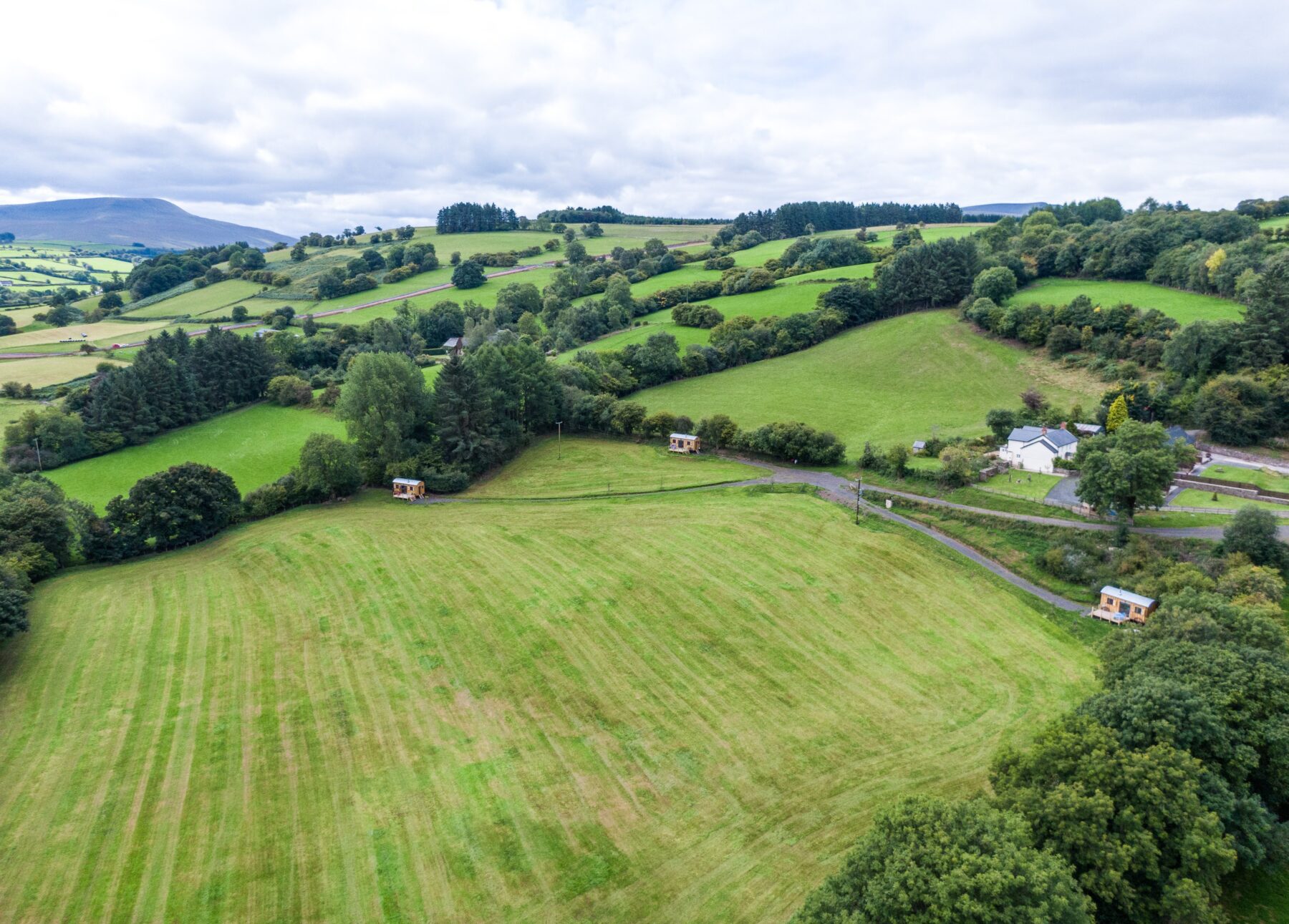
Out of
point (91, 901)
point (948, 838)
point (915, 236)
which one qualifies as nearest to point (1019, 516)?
point (948, 838)

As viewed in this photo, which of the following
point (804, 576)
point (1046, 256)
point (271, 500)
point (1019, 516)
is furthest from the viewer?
point (1046, 256)

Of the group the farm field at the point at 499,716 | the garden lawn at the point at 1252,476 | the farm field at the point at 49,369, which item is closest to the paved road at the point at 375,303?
the farm field at the point at 49,369

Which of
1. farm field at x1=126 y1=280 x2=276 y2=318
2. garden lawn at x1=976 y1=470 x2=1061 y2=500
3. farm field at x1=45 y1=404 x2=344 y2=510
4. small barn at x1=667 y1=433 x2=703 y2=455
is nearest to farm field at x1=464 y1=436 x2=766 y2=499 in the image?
small barn at x1=667 y1=433 x2=703 y2=455

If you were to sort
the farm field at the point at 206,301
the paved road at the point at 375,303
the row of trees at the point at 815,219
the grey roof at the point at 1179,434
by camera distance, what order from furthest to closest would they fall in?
1. the row of trees at the point at 815,219
2. the farm field at the point at 206,301
3. the paved road at the point at 375,303
4. the grey roof at the point at 1179,434

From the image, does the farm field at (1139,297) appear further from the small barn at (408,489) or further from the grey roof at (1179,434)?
the small barn at (408,489)

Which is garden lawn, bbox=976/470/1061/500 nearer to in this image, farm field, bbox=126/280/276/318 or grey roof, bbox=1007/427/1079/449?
grey roof, bbox=1007/427/1079/449

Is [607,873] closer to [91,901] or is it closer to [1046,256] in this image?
[91,901]
